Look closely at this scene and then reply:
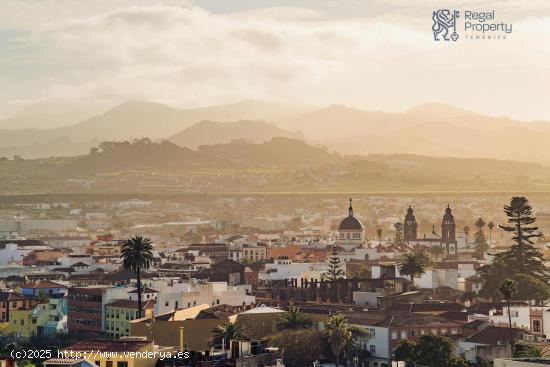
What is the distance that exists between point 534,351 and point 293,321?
14897 mm

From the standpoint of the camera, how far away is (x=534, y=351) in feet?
137

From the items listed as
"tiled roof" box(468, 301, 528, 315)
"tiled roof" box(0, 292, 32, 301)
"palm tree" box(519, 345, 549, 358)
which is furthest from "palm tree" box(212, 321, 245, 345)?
"tiled roof" box(0, 292, 32, 301)

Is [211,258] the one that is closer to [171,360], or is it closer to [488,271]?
[488,271]

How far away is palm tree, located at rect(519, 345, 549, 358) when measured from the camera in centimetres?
4158

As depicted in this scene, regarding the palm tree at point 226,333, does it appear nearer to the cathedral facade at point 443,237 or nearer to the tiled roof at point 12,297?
the tiled roof at point 12,297

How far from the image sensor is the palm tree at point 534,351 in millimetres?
41575

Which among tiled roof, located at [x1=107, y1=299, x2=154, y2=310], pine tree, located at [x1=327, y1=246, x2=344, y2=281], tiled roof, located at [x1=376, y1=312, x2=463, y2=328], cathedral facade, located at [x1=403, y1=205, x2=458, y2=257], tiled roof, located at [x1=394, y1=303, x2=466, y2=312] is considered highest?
cathedral facade, located at [x1=403, y1=205, x2=458, y2=257]

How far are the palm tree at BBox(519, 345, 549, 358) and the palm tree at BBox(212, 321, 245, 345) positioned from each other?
9929 mm

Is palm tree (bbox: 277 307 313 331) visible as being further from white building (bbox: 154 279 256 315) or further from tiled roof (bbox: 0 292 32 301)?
tiled roof (bbox: 0 292 32 301)

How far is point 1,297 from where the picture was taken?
72375 mm

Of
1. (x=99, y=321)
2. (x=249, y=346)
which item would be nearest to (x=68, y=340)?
(x=99, y=321)

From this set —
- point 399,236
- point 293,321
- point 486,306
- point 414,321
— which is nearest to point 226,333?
point 293,321

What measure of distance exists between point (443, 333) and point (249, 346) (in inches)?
627

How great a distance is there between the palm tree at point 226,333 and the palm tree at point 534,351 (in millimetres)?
9929
